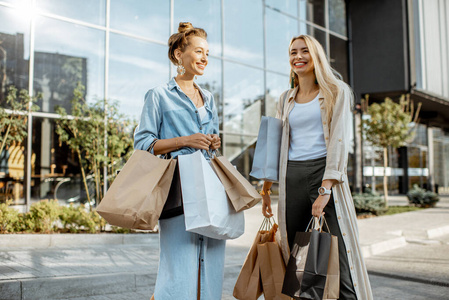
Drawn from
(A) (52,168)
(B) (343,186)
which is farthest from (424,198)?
(B) (343,186)

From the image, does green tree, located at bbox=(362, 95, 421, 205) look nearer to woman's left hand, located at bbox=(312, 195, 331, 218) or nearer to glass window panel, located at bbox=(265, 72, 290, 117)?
glass window panel, located at bbox=(265, 72, 290, 117)

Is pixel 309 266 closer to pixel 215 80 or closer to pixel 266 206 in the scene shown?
pixel 266 206

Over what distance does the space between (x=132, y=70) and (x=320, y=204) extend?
10.6 metres

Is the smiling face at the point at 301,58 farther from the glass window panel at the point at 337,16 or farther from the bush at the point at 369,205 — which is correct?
the glass window panel at the point at 337,16

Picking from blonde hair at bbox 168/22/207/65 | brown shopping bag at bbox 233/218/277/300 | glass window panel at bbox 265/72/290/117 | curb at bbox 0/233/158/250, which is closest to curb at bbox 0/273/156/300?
brown shopping bag at bbox 233/218/277/300

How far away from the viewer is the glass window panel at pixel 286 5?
17328 mm

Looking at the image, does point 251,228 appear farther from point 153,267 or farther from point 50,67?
point 50,67

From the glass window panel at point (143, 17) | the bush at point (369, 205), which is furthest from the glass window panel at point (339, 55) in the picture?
the glass window panel at point (143, 17)

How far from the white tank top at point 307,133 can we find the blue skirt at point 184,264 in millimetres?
837

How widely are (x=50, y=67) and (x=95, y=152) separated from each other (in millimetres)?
3129

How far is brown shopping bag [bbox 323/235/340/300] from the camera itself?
253 cm

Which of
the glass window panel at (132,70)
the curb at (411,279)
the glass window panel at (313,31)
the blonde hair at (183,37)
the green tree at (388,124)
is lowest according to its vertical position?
the curb at (411,279)

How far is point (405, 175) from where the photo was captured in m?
32.2

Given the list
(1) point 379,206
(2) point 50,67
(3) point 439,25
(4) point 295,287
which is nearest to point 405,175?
(3) point 439,25
